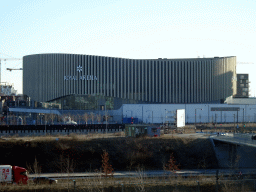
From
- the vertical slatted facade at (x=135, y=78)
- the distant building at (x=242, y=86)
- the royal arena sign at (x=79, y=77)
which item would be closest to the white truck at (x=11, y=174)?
the vertical slatted facade at (x=135, y=78)

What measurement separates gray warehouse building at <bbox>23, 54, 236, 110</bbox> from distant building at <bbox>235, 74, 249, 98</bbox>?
5200cm

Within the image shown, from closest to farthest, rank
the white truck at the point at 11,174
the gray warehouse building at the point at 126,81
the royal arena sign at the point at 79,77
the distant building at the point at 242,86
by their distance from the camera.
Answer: the white truck at the point at 11,174, the gray warehouse building at the point at 126,81, the royal arena sign at the point at 79,77, the distant building at the point at 242,86

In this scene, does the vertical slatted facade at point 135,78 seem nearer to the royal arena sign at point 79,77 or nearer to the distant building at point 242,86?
the royal arena sign at point 79,77

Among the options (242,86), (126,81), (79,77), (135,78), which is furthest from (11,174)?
(242,86)

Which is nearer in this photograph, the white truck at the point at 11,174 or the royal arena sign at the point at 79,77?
the white truck at the point at 11,174

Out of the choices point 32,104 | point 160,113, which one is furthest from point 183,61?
point 32,104

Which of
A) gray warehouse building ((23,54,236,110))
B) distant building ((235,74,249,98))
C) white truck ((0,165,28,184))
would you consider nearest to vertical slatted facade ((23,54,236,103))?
gray warehouse building ((23,54,236,110))

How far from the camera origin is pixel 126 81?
11569 cm

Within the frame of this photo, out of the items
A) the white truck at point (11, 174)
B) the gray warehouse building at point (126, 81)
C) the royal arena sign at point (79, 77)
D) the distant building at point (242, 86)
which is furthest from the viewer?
the distant building at point (242, 86)

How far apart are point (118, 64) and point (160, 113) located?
1887 cm

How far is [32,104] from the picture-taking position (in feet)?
436

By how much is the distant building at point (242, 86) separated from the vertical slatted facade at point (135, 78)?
5114cm

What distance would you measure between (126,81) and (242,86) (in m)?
75.1

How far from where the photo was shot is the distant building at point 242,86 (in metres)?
172
